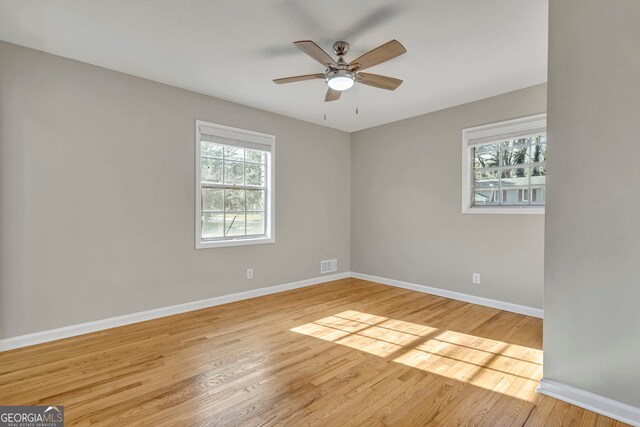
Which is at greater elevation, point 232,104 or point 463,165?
point 232,104


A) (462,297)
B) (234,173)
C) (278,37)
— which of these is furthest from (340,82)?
(462,297)

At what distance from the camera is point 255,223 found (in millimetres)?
4348

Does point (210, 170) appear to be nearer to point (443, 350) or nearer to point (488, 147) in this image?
point (443, 350)

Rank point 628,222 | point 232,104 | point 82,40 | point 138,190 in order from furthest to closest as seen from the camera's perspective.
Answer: point 232,104, point 138,190, point 82,40, point 628,222

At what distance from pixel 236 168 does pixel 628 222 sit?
3.81 meters

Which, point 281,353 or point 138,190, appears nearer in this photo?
point 281,353

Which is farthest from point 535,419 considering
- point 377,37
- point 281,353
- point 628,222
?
point 377,37

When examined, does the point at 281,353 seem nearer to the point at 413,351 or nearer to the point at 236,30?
the point at 413,351

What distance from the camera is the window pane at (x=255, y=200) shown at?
426cm

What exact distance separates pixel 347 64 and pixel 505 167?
8.11 ft

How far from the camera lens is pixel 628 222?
68.7 inches

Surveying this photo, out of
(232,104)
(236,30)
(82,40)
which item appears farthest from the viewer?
(232,104)

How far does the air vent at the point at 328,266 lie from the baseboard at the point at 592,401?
3403 mm

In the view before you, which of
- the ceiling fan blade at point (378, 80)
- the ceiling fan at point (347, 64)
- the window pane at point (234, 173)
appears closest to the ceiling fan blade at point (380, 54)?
the ceiling fan at point (347, 64)
